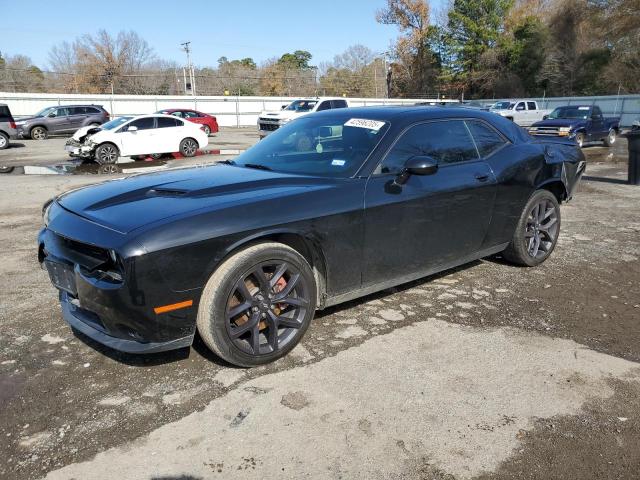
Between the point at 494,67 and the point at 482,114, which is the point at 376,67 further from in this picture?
the point at 482,114

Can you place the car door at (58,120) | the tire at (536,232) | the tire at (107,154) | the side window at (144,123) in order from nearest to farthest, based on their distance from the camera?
the tire at (536,232) → the tire at (107,154) → the side window at (144,123) → the car door at (58,120)

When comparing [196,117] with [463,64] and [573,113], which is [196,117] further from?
[463,64]

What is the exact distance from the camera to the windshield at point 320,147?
369 centimetres

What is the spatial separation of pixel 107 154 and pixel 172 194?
42.3 ft

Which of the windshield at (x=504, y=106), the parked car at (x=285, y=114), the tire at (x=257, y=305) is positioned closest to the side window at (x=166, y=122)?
the parked car at (x=285, y=114)

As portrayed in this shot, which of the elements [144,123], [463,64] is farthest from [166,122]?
[463,64]

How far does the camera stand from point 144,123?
15.5m

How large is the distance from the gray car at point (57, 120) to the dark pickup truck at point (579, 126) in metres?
20.6

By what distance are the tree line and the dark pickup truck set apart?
28345mm

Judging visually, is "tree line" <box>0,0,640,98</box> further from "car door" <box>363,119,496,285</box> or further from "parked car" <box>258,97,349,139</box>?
"car door" <box>363,119,496,285</box>

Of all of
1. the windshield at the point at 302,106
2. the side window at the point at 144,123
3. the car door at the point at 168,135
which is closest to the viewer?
the side window at the point at 144,123

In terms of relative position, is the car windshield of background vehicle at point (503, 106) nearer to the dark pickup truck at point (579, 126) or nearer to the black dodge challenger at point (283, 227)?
the dark pickup truck at point (579, 126)

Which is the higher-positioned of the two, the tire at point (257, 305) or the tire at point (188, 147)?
the tire at point (188, 147)

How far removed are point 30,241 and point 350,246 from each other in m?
4.71
